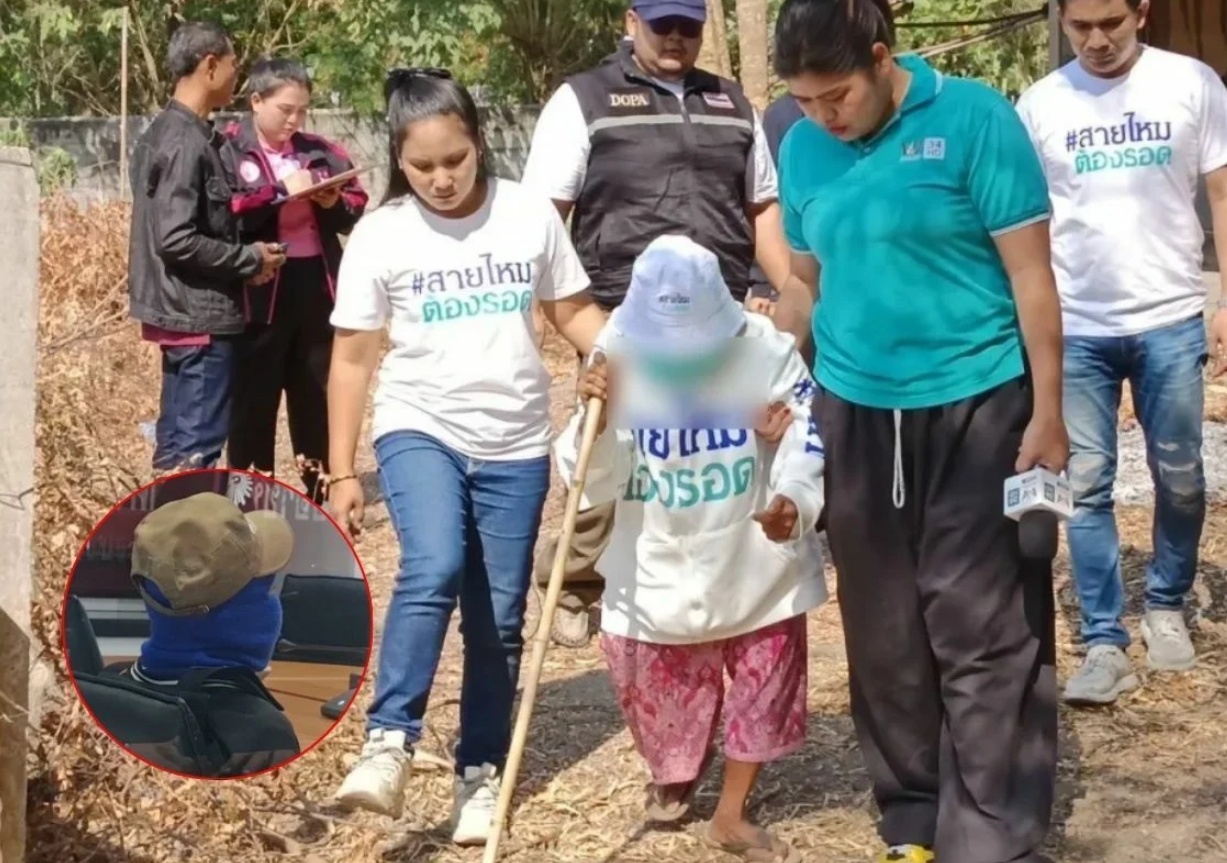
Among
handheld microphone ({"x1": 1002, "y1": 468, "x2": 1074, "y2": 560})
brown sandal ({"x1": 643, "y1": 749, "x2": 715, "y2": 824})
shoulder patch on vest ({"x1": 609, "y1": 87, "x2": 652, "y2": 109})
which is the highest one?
shoulder patch on vest ({"x1": 609, "y1": 87, "x2": 652, "y2": 109})

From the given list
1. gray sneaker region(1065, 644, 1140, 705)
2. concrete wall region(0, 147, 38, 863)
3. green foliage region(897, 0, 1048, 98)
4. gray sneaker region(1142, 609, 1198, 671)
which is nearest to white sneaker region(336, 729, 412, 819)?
concrete wall region(0, 147, 38, 863)

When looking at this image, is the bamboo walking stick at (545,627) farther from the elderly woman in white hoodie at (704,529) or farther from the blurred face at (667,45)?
the blurred face at (667,45)

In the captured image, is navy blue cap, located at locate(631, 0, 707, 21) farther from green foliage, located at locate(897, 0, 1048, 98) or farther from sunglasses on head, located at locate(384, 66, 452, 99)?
green foliage, located at locate(897, 0, 1048, 98)

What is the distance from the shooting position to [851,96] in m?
3.75

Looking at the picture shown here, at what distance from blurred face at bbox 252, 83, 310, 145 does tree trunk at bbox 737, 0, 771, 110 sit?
4.04m

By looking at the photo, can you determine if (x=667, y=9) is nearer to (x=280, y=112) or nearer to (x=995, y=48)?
(x=280, y=112)

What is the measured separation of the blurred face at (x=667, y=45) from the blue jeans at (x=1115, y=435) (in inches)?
51.4

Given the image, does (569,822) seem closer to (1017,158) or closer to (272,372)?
(1017,158)

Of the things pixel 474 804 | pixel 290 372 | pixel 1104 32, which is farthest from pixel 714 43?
pixel 474 804

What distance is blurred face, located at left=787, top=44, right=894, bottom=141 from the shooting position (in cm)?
375

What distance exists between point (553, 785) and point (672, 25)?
2083mm

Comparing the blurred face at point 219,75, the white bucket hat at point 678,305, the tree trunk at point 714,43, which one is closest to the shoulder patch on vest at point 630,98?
the white bucket hat at point 678,305

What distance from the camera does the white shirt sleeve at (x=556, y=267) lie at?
444cm

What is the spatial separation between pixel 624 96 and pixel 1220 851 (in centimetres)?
252
